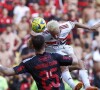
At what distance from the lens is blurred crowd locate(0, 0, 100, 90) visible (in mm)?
17500

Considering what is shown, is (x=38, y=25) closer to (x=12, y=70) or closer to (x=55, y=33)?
(x=55, y=33)

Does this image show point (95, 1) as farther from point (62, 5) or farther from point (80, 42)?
point (80, 42)

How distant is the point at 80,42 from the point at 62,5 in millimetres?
2946

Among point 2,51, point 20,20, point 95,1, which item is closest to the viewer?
point 2,51

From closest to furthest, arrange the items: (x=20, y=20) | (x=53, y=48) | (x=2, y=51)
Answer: (x=53, y=48)
(x=2, y=51)
(x=20, y=20)

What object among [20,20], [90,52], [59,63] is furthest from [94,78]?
[59,63]

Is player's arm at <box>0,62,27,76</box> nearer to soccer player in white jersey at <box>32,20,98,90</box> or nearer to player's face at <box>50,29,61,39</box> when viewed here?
soccer player in white jersey at <box>32,20,98,90</box>

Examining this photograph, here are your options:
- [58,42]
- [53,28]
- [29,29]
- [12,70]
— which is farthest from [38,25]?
[29,29]

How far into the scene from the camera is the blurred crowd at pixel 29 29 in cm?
1750

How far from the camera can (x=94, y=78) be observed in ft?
55.9

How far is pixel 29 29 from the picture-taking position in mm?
20281

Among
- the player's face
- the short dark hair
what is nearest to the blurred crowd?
the player's face

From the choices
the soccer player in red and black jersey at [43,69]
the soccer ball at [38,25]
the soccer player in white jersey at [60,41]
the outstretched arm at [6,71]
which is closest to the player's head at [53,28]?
the soccer player in white jersey at [60,41]

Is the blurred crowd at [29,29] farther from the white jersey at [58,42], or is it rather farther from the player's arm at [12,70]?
the player's arm at [12,70]
